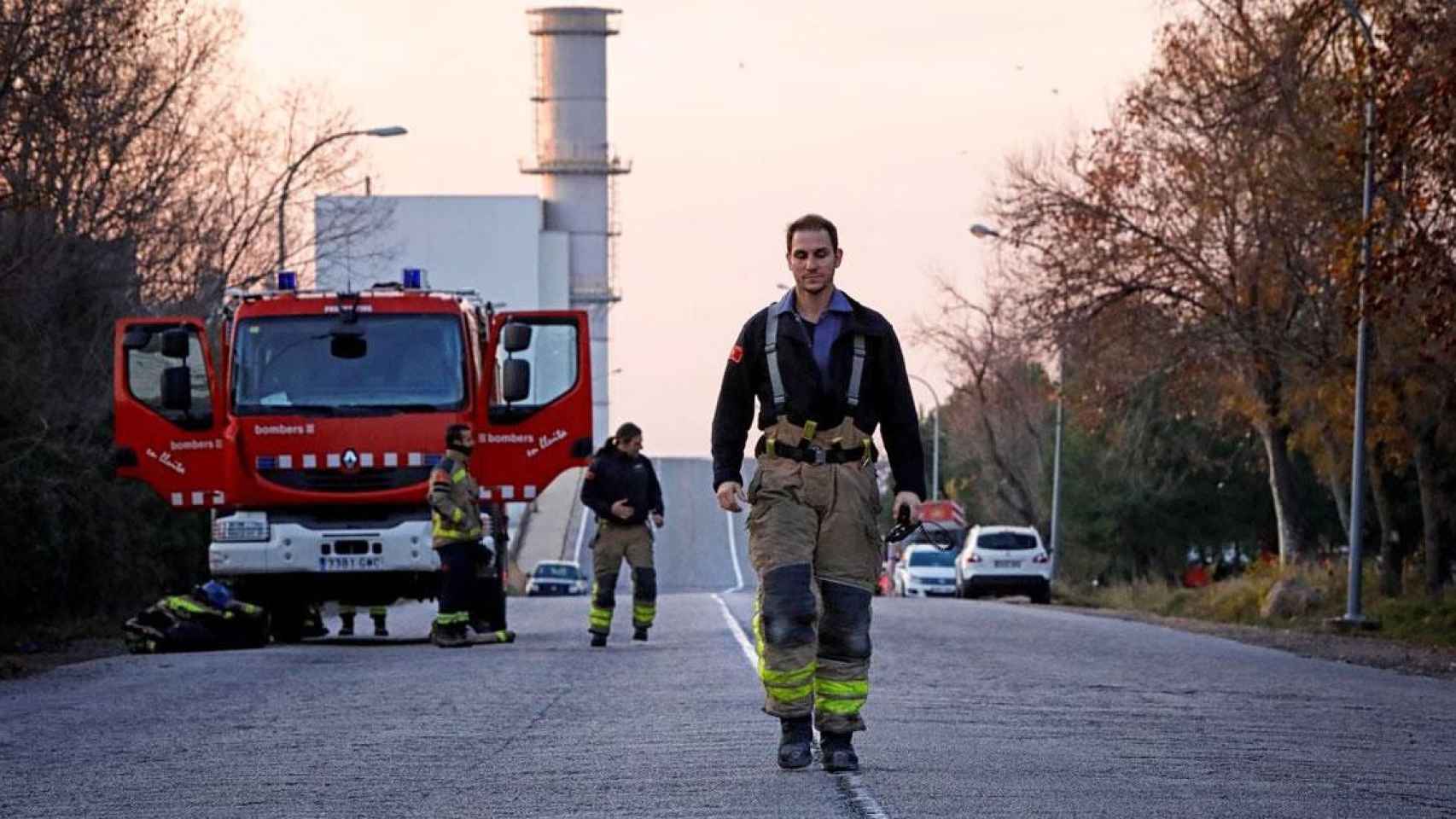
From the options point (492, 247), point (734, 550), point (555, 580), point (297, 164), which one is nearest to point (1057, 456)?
point (555, 580)

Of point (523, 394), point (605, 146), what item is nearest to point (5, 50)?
point (523, 394)

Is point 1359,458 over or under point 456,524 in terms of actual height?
over

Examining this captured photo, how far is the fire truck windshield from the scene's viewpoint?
23172mm

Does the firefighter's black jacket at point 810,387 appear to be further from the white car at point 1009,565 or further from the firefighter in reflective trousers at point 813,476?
the white car at point 1009,565

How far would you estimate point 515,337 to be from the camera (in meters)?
22.6

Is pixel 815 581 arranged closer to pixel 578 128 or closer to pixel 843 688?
pixel 843 688

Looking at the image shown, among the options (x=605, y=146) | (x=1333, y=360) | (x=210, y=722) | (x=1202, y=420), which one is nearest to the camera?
(x=210, y=722)

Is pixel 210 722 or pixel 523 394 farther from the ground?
pixel 523 394

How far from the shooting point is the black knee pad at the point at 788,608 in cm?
1010

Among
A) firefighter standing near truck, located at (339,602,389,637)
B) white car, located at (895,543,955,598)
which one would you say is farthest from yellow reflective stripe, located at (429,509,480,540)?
white car, located at (895,543,955,598)

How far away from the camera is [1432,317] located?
75.6 ft

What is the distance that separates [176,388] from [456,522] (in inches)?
125

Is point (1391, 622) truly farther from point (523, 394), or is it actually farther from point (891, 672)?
point (891, 672)

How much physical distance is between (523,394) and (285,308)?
2365 millimetres
